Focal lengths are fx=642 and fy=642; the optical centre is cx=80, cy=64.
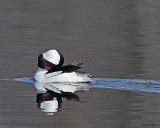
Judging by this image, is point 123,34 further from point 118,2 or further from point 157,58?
point 118,2

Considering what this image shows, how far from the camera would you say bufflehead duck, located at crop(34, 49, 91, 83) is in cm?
1316

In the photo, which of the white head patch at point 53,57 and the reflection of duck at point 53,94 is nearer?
the reflection of duck at point 53,94

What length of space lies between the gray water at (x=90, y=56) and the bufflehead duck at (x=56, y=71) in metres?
0.35

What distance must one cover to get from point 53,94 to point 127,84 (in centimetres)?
157

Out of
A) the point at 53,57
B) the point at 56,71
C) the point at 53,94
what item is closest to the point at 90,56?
the point at 53,57

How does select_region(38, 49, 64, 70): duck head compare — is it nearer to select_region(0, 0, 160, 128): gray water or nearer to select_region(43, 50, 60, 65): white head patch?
select_region(43, 50, 60, 65): white head patch

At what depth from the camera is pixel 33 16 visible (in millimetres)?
26250

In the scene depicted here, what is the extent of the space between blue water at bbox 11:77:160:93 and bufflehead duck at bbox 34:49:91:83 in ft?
0.94

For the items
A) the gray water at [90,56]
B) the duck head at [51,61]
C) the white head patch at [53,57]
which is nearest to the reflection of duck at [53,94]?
the gray water at [90,56]

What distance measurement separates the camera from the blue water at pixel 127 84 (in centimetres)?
1241

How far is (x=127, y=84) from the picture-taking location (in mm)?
12836

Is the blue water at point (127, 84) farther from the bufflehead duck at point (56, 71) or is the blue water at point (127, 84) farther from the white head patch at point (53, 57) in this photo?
the white head patch at point (53, 57)

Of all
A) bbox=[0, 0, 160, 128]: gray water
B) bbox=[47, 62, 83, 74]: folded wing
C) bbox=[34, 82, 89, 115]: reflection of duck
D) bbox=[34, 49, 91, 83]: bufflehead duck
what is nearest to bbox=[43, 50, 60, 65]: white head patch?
bbox=[34, 49, 91, 83]: bufflehead duck

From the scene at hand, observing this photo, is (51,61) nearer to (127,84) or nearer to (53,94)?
(53,94)
